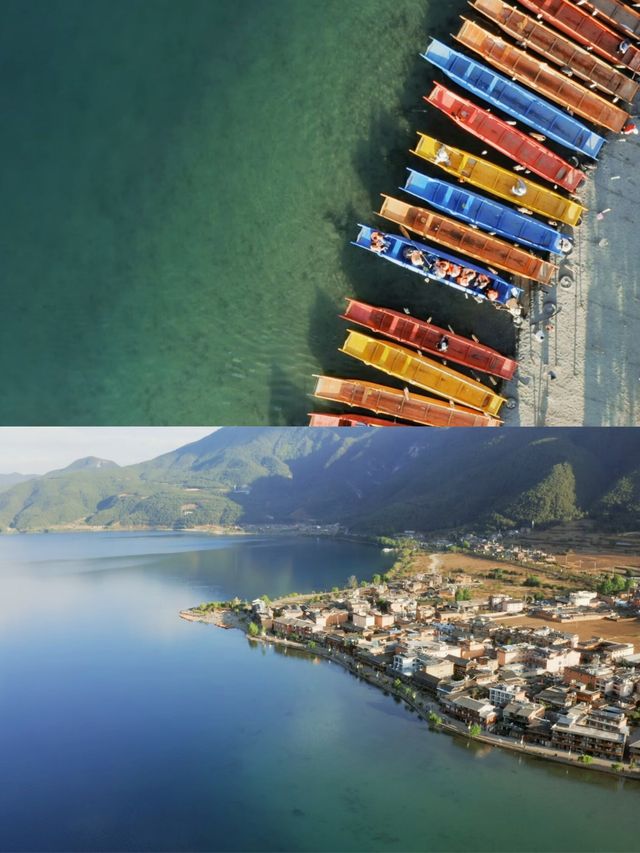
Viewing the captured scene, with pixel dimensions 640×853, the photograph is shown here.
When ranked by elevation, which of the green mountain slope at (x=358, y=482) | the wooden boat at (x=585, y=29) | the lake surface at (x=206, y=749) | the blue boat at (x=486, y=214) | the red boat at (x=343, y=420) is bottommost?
the lake surface at (x=206, y=749)

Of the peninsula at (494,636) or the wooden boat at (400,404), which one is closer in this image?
the peninsula at (494,636)

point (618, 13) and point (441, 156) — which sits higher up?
point (618, 13)

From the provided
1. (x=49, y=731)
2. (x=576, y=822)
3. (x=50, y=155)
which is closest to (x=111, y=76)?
(x=50, y=155)

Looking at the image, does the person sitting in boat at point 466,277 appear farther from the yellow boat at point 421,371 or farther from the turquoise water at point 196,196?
the yellow boat at point 421,371

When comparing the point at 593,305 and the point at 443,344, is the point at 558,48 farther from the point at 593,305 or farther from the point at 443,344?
the point at 443,344

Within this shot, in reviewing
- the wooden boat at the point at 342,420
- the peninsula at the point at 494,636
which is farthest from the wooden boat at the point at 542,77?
the peninsula at the point at 494,636


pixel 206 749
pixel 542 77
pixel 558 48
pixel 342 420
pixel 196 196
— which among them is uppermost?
pixel 558 48

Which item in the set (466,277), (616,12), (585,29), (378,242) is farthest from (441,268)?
(616,12)

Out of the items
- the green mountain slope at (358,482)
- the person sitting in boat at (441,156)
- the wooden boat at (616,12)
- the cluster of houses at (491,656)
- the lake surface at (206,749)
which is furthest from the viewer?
the green mountain slope at (358,482)
